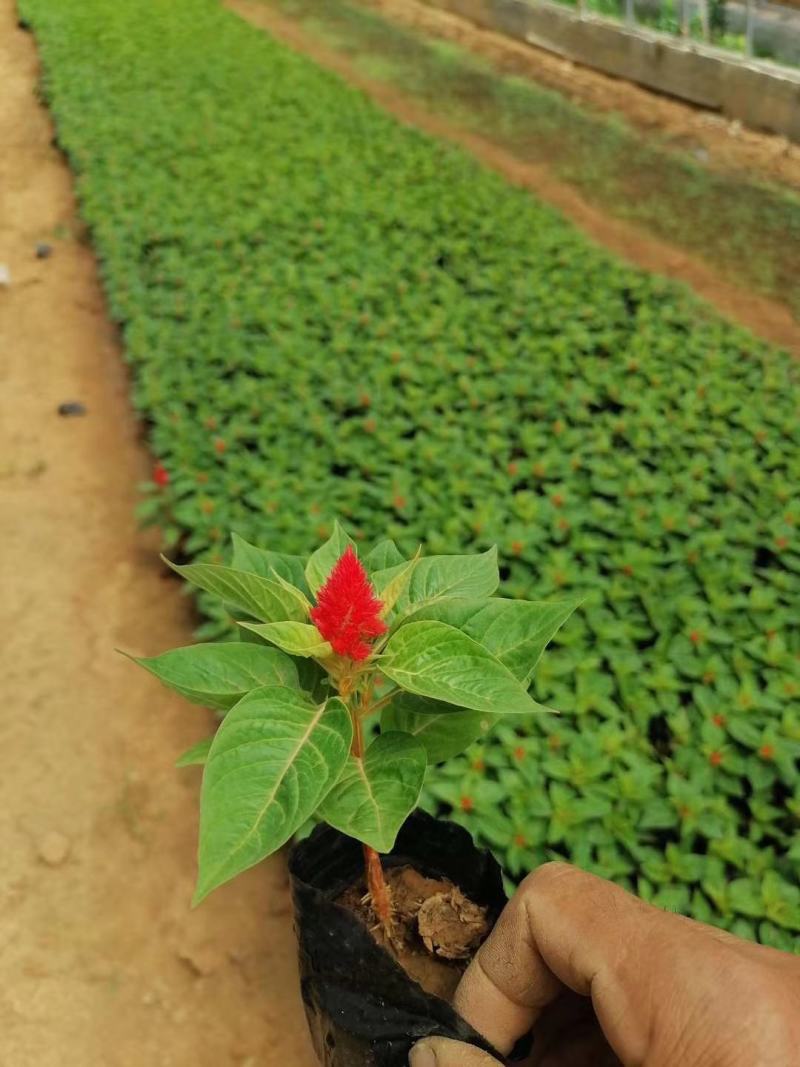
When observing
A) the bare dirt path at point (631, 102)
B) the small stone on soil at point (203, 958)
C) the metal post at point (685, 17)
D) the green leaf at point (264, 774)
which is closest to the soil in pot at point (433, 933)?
the green leaf at point (264, 774)

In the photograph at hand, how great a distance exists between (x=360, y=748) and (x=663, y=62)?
895cm

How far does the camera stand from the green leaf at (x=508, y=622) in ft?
4.68

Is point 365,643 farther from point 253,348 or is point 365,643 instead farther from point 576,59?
point 576,59

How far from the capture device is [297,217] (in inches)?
232

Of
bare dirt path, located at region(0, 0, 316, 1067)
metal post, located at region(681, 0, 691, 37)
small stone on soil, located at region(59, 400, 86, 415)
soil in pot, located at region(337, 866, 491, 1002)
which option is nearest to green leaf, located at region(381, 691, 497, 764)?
soil in pot, located at region(337, 866, 491, 1002)

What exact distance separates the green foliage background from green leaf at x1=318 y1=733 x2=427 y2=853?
1.08m

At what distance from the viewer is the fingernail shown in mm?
1426

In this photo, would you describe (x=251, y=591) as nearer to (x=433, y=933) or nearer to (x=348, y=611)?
(x=348, y=611)

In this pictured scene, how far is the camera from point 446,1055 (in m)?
1.40

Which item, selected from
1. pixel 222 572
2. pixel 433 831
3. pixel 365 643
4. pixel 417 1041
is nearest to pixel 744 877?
pixel 433 831

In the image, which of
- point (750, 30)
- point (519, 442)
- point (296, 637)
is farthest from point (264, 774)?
point (750, 30)

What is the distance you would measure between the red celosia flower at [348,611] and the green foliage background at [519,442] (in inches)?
51.7

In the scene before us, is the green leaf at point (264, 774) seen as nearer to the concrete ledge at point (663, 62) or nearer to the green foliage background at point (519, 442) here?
the green foliage background at point (519, 442)

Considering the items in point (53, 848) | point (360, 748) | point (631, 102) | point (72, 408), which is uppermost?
point (631, 102)
